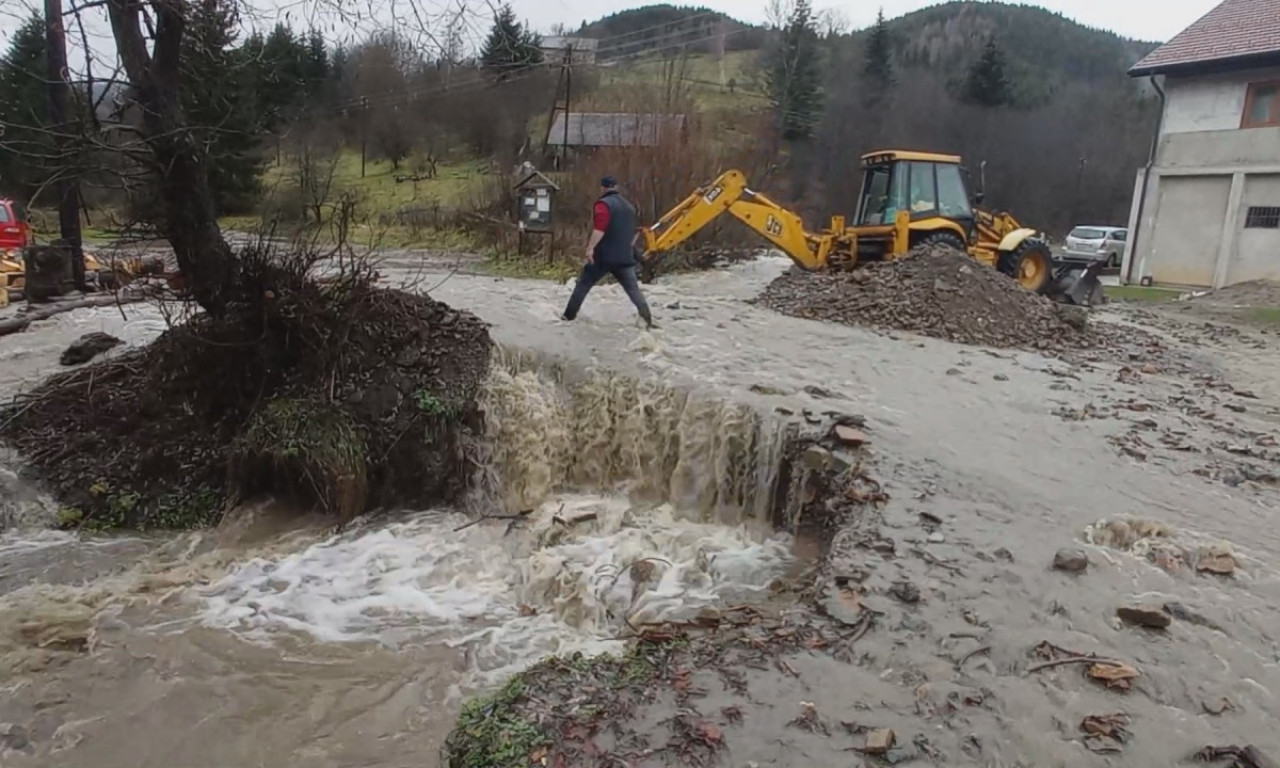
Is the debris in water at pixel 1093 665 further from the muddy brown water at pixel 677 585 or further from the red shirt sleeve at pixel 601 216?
Result: the red shirt sleeve at pixel 601 216

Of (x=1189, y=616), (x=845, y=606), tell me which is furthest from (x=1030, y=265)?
(x=845, y=606)

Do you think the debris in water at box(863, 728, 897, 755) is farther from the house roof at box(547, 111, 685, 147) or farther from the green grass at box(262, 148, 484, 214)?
the green grass at box(262, 148, 484, 214)

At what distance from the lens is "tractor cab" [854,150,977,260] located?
46.8 feet

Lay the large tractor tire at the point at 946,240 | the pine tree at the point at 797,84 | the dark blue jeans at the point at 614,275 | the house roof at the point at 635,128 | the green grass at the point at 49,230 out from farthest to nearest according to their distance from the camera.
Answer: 1. the pine tree at the point at 797,84
2. the house roof at the point at 635,128
3. the large tractor tire at the point at 946,240
4. the green grass at the point at 49,230
5. the dark blue jeans at the point at 614,275

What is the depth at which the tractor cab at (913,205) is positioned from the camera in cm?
1426

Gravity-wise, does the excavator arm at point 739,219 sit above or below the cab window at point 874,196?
below

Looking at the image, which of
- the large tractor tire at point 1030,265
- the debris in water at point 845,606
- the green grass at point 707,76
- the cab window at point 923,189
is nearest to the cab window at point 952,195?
the cab window at point 923,189

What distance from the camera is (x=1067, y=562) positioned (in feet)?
16.5

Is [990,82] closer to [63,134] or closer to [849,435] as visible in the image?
[849,435]

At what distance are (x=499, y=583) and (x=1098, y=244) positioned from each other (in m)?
28.6

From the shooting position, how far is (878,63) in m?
52.4

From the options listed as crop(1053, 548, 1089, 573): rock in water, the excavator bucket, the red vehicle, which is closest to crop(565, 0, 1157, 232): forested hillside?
the excavator bucket

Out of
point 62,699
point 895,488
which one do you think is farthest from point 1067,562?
point 62,699

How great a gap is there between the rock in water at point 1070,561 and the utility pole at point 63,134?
24.2ft
